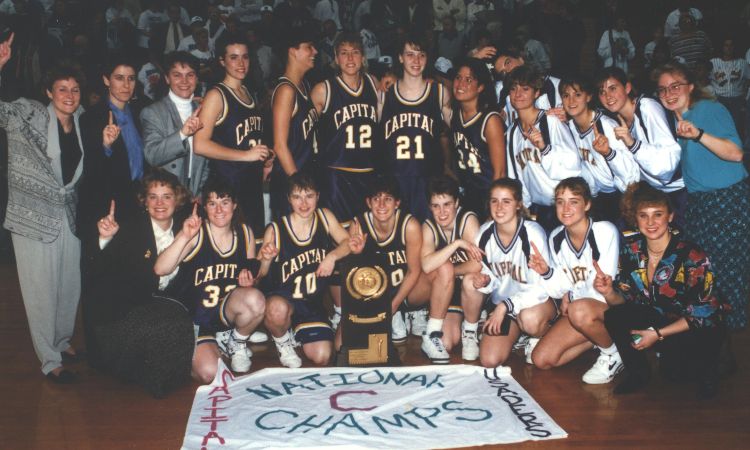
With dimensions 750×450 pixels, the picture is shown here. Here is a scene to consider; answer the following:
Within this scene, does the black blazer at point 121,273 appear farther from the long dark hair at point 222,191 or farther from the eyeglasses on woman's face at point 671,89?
the eyeglasses on woman's face at point 671,89

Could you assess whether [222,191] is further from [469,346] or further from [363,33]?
[363,33]

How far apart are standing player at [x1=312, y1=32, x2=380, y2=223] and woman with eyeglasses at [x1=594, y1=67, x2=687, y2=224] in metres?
1.30

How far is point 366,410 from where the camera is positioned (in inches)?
126

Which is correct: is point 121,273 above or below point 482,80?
below

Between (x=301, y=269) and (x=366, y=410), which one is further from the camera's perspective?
(x=301, y=269)

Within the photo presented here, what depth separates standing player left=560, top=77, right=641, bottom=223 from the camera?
3939 mm

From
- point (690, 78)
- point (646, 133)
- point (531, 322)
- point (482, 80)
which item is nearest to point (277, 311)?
point (531, 322)

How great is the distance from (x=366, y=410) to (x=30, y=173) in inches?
75.1

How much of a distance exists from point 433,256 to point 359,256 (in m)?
0.45

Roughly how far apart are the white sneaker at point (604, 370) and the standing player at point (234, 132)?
199 cm

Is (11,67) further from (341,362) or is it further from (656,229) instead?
(656,229)

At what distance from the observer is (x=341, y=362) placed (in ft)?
12.5

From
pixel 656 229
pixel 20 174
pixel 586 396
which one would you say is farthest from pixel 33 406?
pixel 656 229

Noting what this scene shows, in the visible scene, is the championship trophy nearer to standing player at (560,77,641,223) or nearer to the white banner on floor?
the white banner on floor
